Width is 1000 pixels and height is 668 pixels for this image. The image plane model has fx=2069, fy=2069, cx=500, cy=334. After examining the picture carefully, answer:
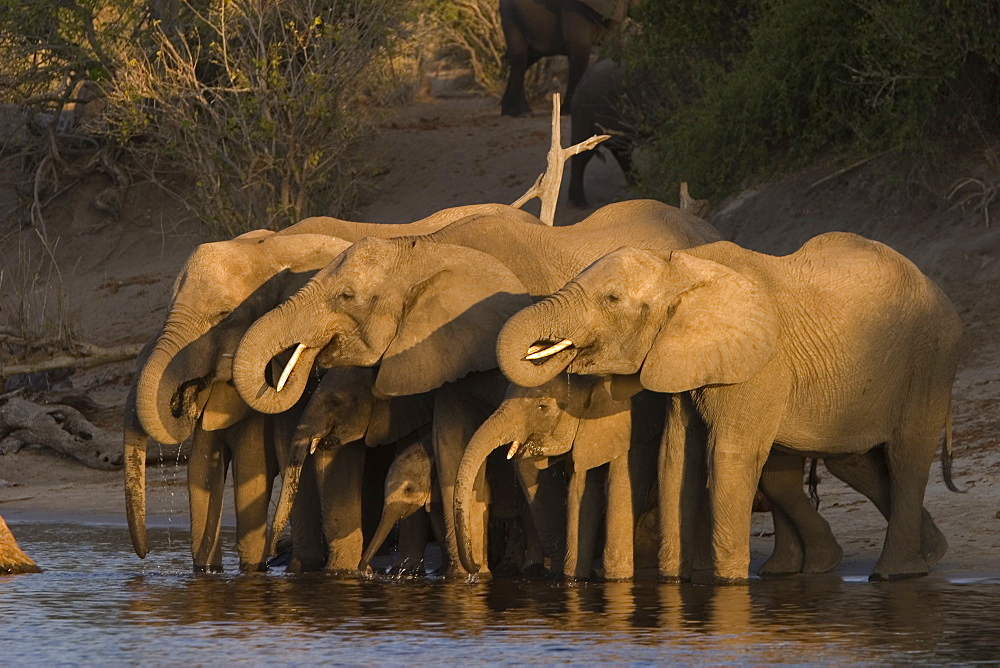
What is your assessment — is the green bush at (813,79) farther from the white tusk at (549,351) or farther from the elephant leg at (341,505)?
the white tusk at (549,351)

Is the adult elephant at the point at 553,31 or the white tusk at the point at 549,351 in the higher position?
the adult elephant at the point at 553,31

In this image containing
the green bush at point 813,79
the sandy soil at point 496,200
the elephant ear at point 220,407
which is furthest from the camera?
A: the green bush at point 813,79

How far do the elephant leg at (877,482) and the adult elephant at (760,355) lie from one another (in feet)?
0.70

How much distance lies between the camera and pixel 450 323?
9.93 m

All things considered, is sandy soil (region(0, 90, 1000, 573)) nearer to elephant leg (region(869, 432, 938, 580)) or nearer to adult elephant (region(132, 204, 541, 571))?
elephant leg (region(869, 432, 938, 580))

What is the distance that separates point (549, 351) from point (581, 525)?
1130mm

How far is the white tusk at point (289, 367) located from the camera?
9.62 m

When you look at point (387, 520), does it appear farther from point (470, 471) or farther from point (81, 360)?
point (81, 360)

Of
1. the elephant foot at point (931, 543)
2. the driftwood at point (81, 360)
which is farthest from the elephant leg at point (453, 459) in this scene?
the driftwood at point (81, 360)

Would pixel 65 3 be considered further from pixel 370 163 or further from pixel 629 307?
pixel 629 307

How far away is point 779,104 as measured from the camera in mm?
16750

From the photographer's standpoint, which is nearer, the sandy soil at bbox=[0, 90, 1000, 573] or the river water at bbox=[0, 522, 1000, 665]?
the river water at bbox=[0, 522, 1000, 665]

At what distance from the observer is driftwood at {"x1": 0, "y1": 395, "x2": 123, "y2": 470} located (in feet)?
50.8

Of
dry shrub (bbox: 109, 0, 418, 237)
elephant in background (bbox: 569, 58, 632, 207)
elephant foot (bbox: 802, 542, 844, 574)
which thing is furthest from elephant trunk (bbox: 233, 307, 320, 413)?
elephant in background (bbox: 569, 58, 632, 207)
